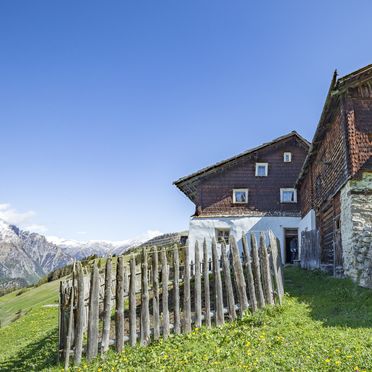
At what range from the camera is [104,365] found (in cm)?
687

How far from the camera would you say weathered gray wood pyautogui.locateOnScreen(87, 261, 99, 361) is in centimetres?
741

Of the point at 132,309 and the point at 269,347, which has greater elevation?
the point at 132,309

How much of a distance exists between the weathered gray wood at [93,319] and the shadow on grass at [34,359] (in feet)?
3.12

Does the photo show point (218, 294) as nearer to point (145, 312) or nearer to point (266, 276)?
point (266, 276)

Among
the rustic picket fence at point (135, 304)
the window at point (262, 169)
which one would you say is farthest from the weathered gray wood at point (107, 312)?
the window at point (262, 169)

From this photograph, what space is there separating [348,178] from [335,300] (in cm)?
500

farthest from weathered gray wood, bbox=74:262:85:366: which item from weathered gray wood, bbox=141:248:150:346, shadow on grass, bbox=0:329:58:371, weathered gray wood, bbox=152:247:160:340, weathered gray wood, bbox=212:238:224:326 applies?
weathered gray wood, bbox=212:238:224:326

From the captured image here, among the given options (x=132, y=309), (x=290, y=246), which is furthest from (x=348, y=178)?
(x=290, y=246)

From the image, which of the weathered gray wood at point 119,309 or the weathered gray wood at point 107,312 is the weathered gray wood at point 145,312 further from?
the weathered gray wood at point 107,312

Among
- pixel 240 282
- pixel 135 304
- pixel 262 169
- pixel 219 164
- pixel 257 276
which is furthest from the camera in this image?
pixel 262 169

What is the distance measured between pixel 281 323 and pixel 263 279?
1492 mm

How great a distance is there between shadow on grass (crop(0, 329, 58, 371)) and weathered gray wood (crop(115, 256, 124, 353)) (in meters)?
1.48

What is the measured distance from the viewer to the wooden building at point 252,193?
88.2ft

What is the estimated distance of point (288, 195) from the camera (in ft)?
90.2
